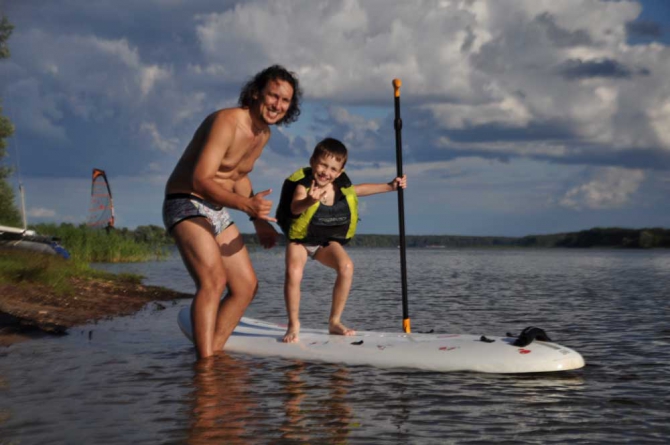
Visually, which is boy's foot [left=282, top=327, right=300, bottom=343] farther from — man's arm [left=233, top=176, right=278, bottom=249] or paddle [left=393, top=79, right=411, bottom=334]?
paddle [left=393, top=79, right=411, bottom=334]

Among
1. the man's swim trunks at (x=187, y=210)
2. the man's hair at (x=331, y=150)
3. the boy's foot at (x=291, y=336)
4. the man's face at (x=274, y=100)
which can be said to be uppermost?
the man's face at (x=274, y=100)

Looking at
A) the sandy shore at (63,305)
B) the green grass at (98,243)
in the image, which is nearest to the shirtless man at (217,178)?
the sandy shore at (63,305)

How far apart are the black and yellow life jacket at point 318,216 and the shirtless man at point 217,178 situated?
722 millimetres

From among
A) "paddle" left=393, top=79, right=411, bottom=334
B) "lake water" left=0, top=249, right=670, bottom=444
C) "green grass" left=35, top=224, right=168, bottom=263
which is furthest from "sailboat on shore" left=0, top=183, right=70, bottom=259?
→ "paddle" left=393, top=79, right=411, bottom=334

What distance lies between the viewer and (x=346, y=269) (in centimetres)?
711

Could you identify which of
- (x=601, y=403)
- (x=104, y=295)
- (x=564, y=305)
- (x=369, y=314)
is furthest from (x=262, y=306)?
(x=601, y=403)

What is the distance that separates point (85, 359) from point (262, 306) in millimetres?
6376

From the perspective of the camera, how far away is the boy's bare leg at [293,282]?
22.9 ft

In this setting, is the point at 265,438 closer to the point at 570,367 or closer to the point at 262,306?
the point at 570,367

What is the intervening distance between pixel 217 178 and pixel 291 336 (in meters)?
1.88

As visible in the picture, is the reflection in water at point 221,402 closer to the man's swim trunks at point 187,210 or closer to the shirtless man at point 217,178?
the shirtless man at point 217,178

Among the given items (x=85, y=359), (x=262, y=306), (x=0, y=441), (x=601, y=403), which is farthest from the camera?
(x=262, y=306)

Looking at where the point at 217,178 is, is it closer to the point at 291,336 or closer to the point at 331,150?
the point at 331,150

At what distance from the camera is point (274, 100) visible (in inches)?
239
